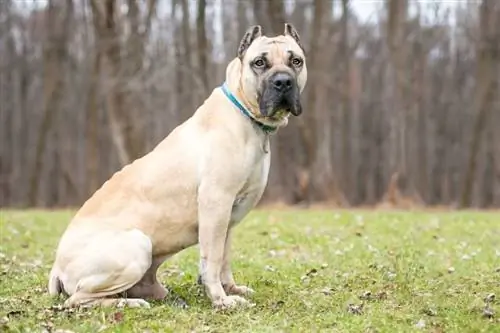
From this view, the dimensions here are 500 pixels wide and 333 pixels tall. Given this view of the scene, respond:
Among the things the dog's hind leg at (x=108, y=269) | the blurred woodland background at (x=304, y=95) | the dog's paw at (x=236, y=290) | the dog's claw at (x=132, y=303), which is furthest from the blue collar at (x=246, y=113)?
the blurred woodland background at (x=304, y=95)

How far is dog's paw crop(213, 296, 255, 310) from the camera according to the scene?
5.45 meters

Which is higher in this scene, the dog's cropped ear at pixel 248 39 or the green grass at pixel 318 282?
the dog's cropped ear at pixel 248 39

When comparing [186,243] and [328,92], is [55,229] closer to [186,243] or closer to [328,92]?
[186,243]

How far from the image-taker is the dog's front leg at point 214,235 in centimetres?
542

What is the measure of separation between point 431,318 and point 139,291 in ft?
6.82

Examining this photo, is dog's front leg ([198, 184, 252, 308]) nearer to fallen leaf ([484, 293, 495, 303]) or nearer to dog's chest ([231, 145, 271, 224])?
dog's chest ([231, 145, 271, 224])

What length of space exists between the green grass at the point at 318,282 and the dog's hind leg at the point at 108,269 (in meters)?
0.18

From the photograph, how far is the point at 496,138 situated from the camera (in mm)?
19750

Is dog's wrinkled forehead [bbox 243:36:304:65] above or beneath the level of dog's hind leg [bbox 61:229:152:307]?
above

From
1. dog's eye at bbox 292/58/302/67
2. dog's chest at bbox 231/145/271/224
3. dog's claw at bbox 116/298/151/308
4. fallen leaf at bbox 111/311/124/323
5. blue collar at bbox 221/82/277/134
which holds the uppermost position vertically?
dog's eye at bbox 292/58/302/67

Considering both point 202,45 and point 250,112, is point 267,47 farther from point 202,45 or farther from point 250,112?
point 202,45

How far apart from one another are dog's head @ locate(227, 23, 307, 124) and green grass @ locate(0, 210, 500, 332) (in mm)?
1357

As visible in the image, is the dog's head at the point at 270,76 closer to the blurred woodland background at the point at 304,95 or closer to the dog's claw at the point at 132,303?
the dog's claw at the point at 132,303

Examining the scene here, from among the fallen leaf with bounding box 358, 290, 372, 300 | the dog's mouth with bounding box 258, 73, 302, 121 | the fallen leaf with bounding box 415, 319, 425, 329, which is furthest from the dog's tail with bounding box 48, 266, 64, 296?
the fallen leaf with bounding box 415, 319, 425, 329
